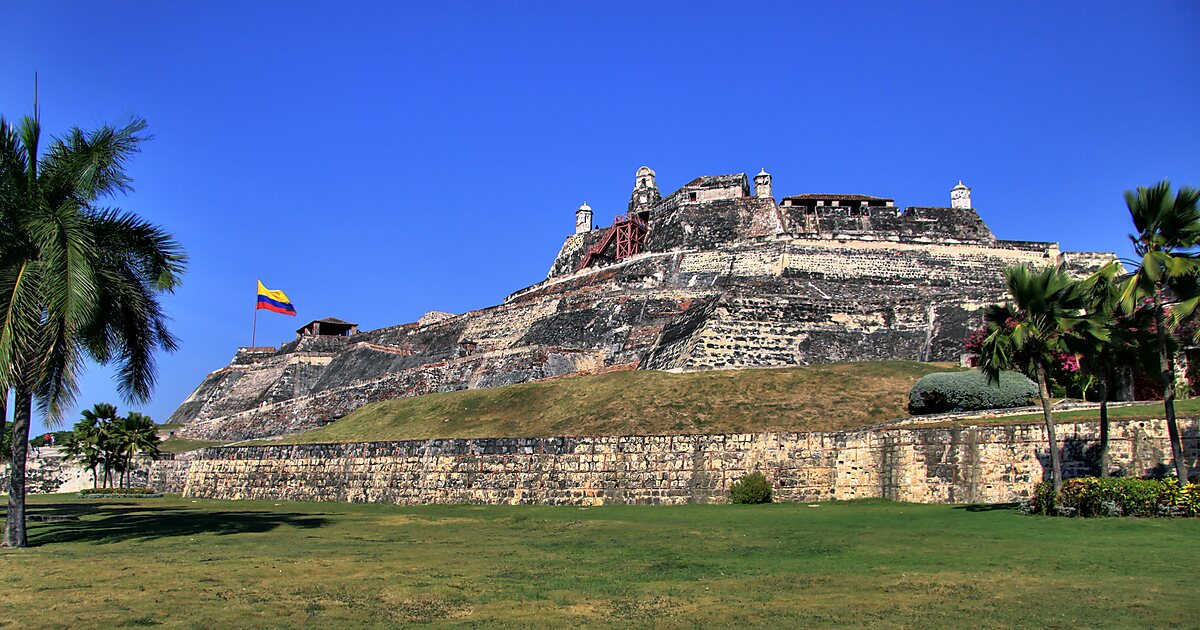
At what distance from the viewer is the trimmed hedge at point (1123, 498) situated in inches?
599

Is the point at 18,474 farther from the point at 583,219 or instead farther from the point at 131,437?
the point at 583,219

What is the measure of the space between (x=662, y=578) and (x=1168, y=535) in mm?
7466

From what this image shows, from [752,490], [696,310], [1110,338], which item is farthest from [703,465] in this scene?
[696,310]

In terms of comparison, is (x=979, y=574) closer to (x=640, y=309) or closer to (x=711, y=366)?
(x=711, y=366)

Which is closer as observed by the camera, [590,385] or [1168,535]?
[1168,535]

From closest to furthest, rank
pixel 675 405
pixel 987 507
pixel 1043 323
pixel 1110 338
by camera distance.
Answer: pixel 1110 338
pixel 1043 323
pixel 987 507
pixel 675 405

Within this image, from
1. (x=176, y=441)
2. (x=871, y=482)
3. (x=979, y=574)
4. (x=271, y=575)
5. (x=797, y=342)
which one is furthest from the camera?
(x=176, y=441)

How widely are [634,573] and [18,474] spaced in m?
10.3

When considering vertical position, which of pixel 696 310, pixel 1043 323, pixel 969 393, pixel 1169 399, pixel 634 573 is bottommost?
pixel 634 573

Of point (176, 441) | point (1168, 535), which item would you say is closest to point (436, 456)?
point (1168, 535)

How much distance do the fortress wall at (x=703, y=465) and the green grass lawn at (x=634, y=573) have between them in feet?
4.63

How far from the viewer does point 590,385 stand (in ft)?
101

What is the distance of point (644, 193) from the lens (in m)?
65.4

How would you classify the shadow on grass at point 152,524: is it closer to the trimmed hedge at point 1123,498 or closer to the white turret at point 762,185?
the trimmed hedge at point 1123,498
